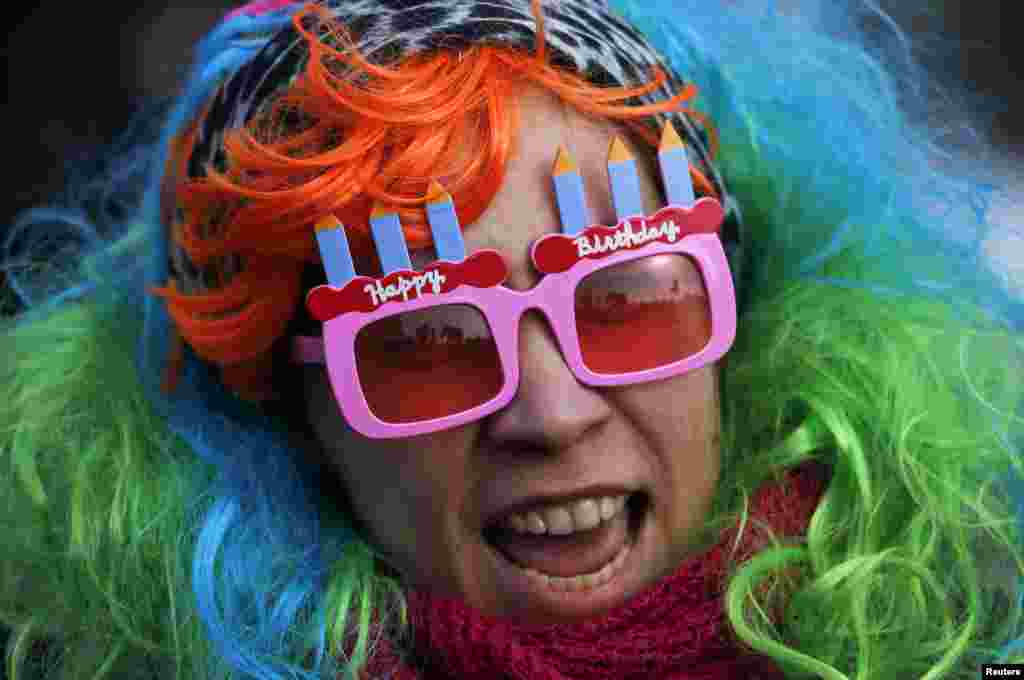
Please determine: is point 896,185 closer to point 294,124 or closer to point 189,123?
point 294,124

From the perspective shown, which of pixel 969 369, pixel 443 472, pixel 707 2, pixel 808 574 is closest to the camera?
pixel 443 472

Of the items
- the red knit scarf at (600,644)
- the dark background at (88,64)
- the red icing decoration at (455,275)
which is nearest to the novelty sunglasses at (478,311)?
the red icing decoration at (455,275)

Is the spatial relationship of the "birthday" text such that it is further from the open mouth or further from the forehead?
the open mouth

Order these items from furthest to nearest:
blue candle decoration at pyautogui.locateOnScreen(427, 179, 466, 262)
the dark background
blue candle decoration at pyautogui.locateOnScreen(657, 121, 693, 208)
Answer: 1. the dark background
2. blue candle decoration at pyautogui.locateOnScreen(657, 121, 693, 208)
3. blue candle decoration at pyautogui.locateOnScreen(427, 179, 466, 262)

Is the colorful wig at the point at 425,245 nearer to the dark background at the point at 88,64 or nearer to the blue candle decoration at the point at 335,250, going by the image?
the blue candle decoration at the point at 335,250

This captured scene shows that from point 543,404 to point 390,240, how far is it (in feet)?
0.85

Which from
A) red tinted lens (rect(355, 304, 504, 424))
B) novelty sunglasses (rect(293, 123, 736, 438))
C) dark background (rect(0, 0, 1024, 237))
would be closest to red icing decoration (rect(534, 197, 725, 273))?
novelty sunglasses (rect(293, 123, 736, 438))

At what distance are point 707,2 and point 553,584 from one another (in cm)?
101

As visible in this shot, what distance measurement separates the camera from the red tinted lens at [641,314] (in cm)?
129

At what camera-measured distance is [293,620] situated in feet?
4.58

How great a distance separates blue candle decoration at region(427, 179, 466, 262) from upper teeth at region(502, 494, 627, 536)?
1.07ft

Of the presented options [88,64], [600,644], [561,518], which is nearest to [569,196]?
[561,518]

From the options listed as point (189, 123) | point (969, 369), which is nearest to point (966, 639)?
point (969, 369)

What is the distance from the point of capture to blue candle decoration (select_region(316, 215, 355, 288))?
4.17ft
